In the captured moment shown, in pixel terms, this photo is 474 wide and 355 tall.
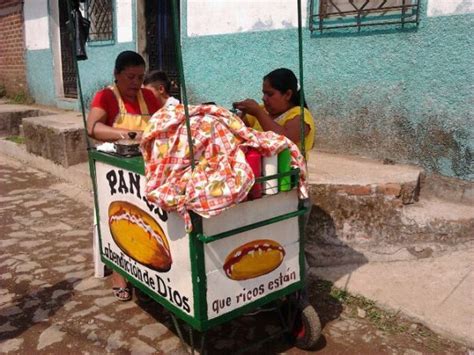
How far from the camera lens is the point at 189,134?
2023 mm

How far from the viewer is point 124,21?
7.69 metres

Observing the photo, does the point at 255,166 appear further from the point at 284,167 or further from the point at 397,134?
the point at 397,134

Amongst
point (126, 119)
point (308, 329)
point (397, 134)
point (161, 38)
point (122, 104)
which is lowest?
point (308, 329)

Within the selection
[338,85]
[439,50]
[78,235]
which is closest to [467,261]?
[439,50]

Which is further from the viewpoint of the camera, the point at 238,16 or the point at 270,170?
the point at 238,16

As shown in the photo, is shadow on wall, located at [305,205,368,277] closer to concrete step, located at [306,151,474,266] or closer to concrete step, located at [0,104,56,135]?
concrete step, located at [306,151,474,266]

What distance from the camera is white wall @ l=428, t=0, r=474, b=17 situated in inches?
153

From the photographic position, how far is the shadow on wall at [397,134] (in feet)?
13.5

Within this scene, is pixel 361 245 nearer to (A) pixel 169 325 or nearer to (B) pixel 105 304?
(A) pixel 169 325

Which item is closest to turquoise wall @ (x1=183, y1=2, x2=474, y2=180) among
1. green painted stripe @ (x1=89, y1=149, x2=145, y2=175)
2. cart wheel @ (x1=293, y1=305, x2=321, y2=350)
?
cart wheel @ (x1=293, y1=305, x2=321, y2=350)

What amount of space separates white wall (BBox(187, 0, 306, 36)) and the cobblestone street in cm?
320

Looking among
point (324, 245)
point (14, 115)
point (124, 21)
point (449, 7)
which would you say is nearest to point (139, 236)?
point (324, 245)

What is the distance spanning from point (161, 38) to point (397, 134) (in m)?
4.90

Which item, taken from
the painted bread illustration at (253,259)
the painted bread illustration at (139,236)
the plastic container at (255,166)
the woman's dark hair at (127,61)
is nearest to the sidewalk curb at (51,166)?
the woman's dark hair at (127,61)
